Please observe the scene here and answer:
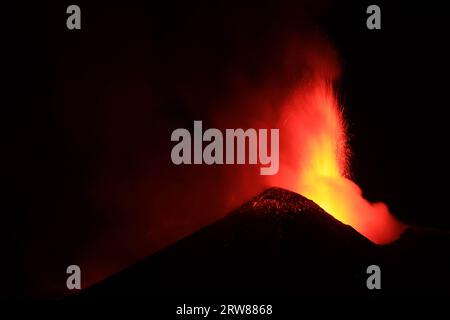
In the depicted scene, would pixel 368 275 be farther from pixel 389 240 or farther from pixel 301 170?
pixel 301 170

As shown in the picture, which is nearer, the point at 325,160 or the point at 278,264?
the point at 278,264

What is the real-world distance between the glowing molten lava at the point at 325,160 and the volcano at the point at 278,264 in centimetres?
321

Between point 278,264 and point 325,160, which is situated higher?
point 325,160

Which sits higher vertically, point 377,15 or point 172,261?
point 377,15

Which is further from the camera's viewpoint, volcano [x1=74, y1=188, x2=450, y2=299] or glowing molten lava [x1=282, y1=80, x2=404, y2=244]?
glowing molten lava [x1=282, y1=80, x2=404, y2=244]

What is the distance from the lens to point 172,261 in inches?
433

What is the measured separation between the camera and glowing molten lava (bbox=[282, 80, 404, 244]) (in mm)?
15344

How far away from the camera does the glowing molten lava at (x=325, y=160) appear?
1534 centimetres

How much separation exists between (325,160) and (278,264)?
21.8 ft

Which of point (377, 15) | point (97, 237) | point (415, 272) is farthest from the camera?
point (97, 237)

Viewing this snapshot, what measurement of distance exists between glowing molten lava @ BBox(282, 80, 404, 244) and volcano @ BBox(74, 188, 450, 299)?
3.21 metres

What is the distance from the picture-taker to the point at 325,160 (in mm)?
16516

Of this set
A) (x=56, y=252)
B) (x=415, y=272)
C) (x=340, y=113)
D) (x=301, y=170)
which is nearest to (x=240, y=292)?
(x=415, y=272)

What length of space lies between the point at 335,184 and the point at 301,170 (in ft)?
4.21
